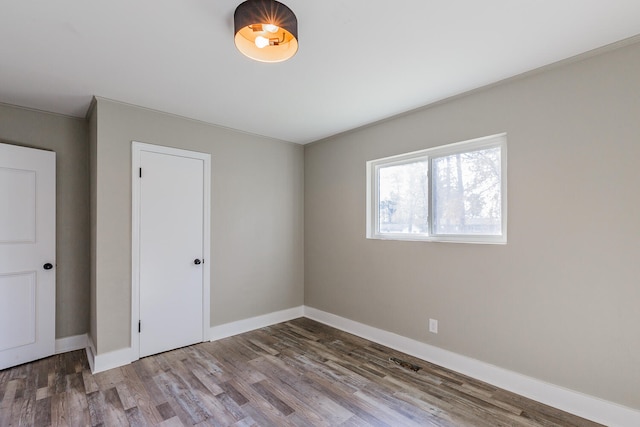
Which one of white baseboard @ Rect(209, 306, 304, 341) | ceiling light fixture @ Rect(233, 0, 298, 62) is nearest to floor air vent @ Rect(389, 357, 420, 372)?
white baseboard @ Rect(209, 306, 304, 341)

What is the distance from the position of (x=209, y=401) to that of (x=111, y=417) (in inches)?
25.1

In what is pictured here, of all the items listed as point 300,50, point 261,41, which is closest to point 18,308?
point 261,41

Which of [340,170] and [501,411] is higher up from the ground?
[340,170]

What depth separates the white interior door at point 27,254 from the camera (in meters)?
2.82

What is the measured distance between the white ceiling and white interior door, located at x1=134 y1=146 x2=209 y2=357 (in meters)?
0.65

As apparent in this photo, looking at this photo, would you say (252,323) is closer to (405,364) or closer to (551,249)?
(405,364)

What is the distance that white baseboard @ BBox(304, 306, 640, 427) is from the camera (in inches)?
79.1

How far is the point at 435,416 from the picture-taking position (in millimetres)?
2150

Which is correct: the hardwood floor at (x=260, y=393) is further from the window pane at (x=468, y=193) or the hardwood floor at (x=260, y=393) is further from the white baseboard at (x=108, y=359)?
the window pane at (x=468, y=193)

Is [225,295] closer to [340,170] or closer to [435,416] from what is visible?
[340,170]

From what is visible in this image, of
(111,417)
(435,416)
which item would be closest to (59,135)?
(111,417)

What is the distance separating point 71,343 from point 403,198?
151 inches

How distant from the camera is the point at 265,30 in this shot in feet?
5.45

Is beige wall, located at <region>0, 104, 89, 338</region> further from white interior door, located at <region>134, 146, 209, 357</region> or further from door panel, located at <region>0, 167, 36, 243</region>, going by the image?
white interior door, located at <region>134, 146, 209, 357</region>
